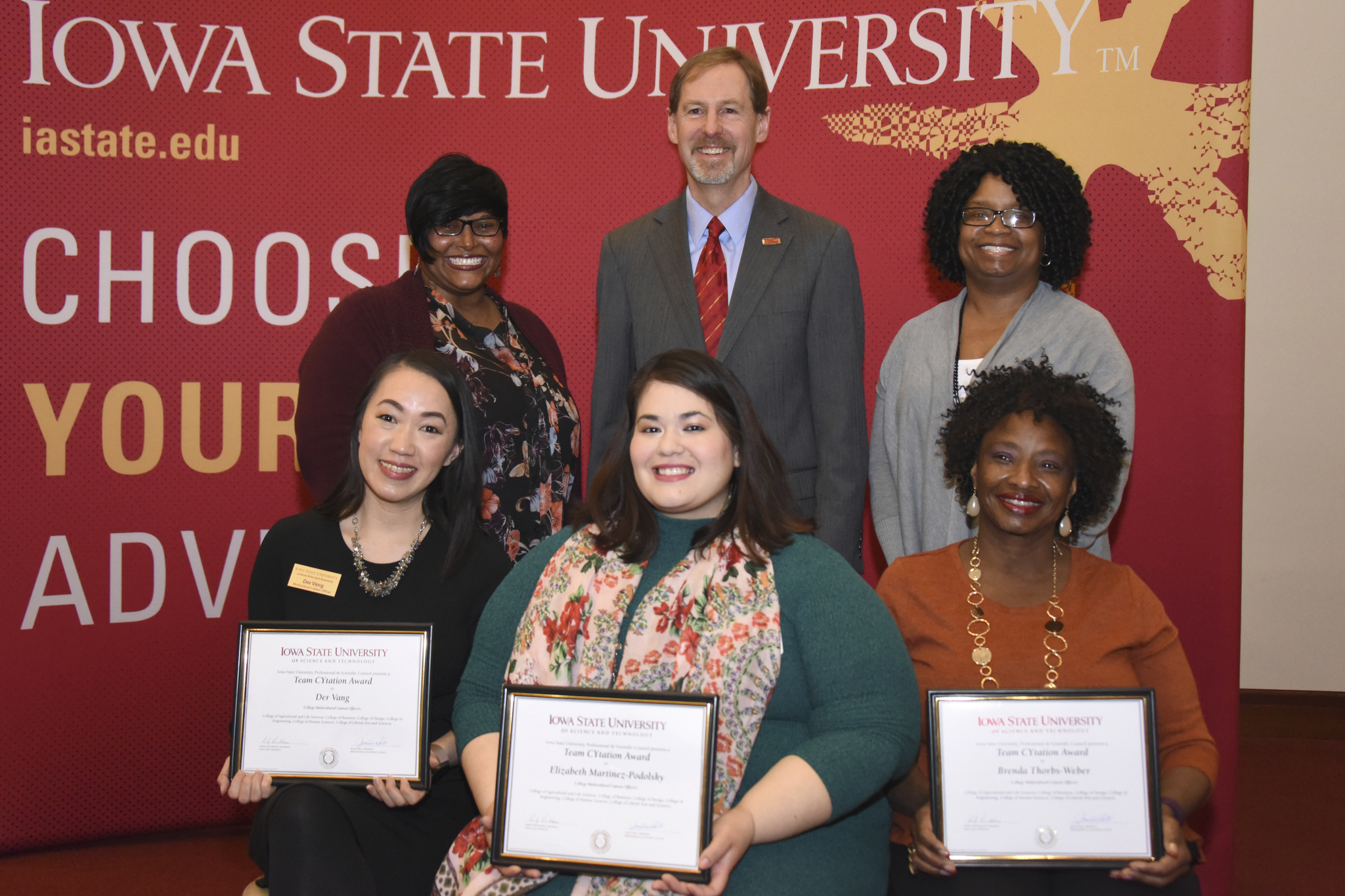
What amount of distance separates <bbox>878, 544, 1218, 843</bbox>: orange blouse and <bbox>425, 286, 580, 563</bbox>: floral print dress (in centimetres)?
106

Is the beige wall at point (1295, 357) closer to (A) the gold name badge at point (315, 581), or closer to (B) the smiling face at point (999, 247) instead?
(B) the smiling face at point (999, 247)

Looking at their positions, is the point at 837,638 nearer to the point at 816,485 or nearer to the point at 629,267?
the point at 816,485

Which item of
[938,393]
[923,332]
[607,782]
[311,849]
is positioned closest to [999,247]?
[923,332]

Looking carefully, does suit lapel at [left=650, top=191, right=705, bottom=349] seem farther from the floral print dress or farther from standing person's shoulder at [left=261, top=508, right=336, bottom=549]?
standing person's shoulder at [left=261, top=508, right=336, bottom=549]

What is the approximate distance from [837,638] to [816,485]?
0.93 meters

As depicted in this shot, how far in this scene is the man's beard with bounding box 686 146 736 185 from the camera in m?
2.96

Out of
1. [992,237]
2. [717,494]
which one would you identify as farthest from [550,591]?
[992,237]

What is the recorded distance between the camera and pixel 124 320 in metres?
3.91

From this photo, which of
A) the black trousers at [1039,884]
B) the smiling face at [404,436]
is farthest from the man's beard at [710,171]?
the black trousers at [1039,884]

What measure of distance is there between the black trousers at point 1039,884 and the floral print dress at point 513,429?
1.35 metres

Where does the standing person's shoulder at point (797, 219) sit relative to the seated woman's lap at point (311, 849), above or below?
above

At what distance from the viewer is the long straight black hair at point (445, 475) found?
2582 millimetres

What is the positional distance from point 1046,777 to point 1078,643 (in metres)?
0.42
